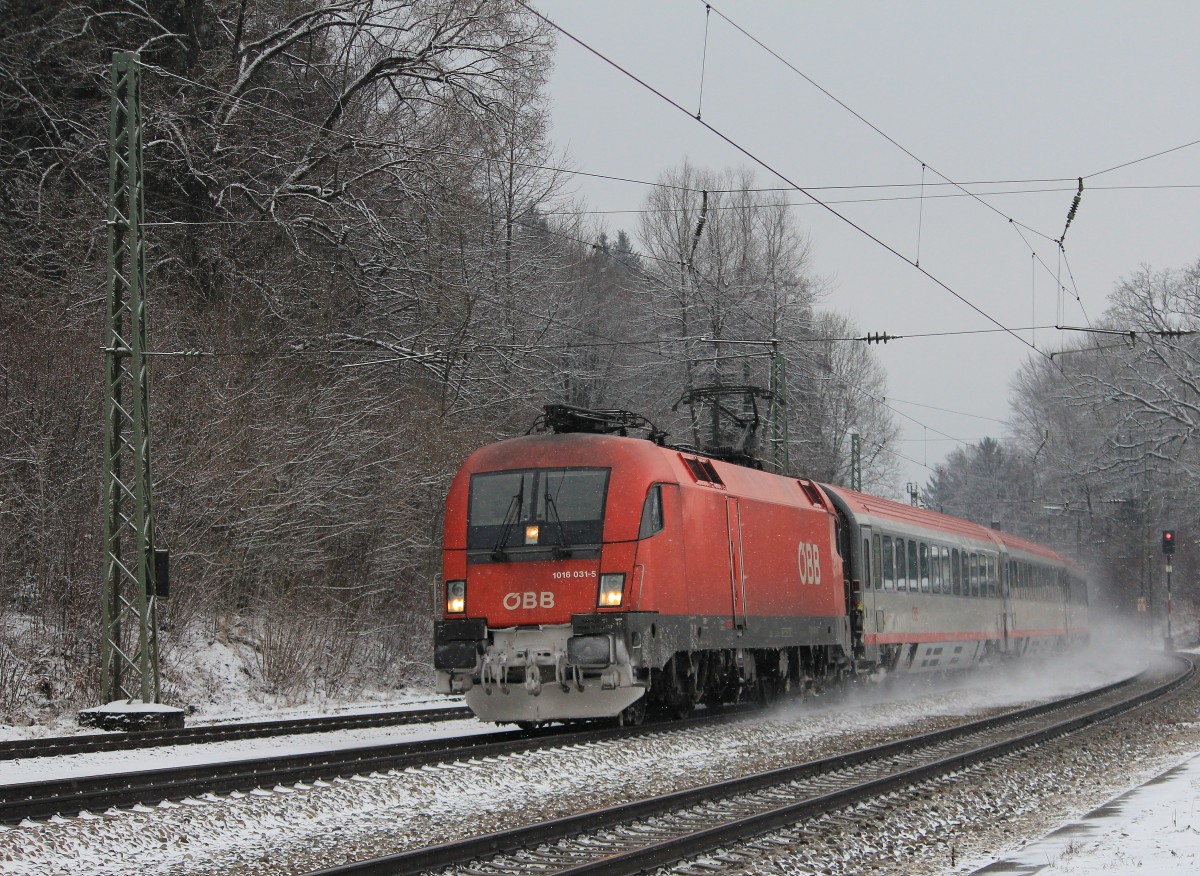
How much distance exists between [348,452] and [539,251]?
16699 mm

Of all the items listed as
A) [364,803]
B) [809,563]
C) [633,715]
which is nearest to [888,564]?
[809,563]

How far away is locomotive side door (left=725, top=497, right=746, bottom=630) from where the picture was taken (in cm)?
1747

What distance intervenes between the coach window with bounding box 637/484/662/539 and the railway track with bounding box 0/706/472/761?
182 inches

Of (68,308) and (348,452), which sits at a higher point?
(68,308)

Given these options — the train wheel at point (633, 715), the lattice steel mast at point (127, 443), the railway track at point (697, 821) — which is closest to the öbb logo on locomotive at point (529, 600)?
the train wheel at point (633, 715)

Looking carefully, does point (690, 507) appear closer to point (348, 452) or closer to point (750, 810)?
point (750, 810)

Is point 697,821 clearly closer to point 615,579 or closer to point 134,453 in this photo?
point 615,579

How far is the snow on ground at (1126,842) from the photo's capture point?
845 centimetres

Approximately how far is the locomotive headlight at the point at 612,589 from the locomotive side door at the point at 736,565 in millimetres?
2659

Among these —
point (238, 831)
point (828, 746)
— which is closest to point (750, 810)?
point (238, 831)

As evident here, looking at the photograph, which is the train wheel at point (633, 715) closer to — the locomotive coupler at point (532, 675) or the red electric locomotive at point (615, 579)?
the red electric locomotive at point (615, 579)

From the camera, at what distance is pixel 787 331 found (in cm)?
4588

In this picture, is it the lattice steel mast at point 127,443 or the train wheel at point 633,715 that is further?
the lattice steel mast at point 127,443

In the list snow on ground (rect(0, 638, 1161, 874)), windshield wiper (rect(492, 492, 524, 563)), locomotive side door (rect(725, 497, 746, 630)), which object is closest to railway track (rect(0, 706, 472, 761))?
snow on ground (rect(0, 638, 1161, 874))
